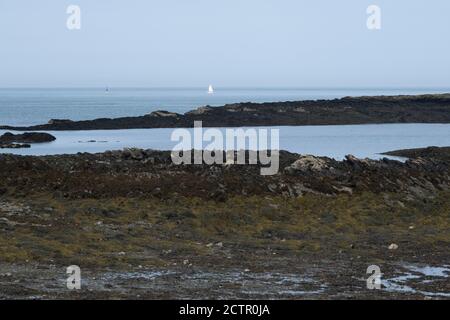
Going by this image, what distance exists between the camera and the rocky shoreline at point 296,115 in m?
90.6

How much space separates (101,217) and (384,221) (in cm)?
944

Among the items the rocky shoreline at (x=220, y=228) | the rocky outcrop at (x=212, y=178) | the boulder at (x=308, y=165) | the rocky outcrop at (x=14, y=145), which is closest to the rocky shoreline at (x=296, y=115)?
the rocky outcrop at (x=14, y=145)

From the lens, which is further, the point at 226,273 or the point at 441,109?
the point at 441,109

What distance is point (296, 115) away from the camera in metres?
107

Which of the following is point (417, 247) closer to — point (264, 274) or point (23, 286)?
point (264, 274)

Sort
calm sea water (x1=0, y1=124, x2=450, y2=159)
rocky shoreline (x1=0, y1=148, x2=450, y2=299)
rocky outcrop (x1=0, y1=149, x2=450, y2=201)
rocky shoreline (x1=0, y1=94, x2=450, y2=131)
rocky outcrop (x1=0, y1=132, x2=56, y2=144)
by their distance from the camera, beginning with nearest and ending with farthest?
rocky shoreline (x1=0, y1=148, x2=450, y2=299)
rocky outcrop (x1=0, y1=149, x2=450, y2=201)
calm sea water (x1=0, y1=124, x2=450, y2=159)
rocky outcrop (x1=0, y1=132, x2=56, y2=144)
rocky shoreline (x1=0, y1=94, x2=450, y2=131)

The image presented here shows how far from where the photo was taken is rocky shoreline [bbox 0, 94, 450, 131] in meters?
90.6

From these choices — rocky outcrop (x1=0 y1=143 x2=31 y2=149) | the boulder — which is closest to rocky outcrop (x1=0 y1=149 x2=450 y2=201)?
the boulder

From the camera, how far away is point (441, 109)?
384ft

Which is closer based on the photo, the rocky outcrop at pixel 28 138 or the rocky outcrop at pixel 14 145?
the rocky outcrop at pixel 14 145

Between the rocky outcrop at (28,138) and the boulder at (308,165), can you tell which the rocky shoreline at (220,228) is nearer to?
the boulder at (308,165)

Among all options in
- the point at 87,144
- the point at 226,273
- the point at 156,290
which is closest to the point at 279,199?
the point at 226,273

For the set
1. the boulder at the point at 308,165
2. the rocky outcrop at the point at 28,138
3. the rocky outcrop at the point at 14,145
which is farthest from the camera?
the rocky outcrop at the point at 28,138

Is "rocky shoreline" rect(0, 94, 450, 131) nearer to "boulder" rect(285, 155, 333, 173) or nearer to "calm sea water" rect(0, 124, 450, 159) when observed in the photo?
"calm sea water" rect(0, 124, 450, 159)
